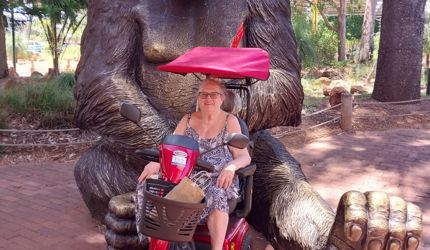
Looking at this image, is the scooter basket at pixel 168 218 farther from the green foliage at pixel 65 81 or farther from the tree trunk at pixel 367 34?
the tree trunk at pixel 367 34

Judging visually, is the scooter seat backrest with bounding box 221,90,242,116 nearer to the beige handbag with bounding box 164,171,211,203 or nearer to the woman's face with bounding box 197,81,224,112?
the woman's face with bounding box 197,81,224,112

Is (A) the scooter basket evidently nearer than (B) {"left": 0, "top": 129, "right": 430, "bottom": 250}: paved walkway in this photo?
Yes

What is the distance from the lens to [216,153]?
2.39 m

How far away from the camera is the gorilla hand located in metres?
2.11

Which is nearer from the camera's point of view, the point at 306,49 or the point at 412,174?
the point at 412,174

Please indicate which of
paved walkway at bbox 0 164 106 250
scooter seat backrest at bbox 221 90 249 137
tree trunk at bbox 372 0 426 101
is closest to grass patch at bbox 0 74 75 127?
paved walkway at bbox 0 164 106 250

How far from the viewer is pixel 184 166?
2.03 m

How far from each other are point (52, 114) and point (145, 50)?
4626mm

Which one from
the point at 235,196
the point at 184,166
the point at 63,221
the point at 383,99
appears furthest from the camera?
the point at 383,99

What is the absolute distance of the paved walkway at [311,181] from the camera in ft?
11.9

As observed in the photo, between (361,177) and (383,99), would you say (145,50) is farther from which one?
(383,99)

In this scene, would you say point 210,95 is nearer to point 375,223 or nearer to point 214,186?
point 214,186

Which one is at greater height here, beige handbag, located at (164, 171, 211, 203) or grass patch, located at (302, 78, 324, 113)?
beige handbag, located at (164, 171, 211, 203)

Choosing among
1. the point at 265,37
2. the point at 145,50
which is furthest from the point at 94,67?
the point at 265,37
